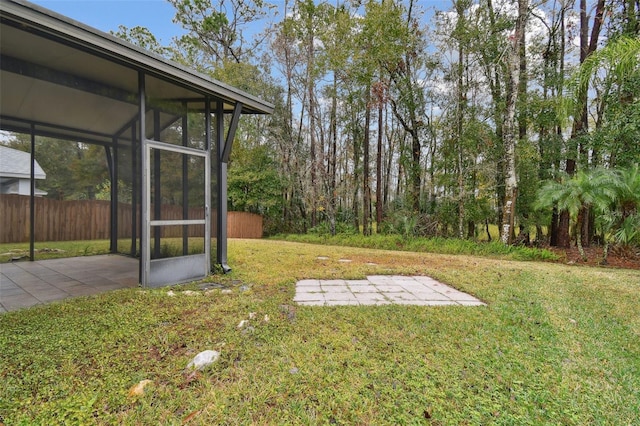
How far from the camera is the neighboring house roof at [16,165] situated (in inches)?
191

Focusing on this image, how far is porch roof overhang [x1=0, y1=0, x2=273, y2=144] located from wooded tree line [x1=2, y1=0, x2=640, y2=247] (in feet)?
19.8

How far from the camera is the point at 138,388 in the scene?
5.24 feet

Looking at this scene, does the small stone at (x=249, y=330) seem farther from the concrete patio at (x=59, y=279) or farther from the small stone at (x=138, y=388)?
the concrete patio at (x=59, y=279)

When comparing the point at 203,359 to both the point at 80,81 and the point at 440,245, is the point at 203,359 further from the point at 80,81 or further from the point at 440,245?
the point at 440,245

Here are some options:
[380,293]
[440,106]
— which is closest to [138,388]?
[380,293]

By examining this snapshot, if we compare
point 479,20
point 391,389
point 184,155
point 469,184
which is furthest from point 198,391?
point 479,20

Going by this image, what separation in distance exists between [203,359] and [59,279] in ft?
11.4

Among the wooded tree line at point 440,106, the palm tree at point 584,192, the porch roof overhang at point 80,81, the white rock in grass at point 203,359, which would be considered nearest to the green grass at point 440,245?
the wooded tree line at point 440,106

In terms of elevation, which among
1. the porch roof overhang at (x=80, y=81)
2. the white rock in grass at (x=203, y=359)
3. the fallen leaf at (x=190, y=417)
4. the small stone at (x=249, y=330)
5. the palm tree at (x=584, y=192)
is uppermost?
the porch roof overhang at (x=80, y=81)

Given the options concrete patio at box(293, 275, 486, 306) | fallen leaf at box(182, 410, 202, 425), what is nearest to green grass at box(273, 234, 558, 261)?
concrete patio at box(293, 275, 486, 306)

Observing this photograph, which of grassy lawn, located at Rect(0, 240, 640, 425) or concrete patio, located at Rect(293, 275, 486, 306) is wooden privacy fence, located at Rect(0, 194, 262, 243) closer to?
grassy lawn, located at Rect(0, 240, 640, 425)

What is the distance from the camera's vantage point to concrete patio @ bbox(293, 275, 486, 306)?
307cm

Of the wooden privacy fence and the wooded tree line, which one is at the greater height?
the wooded tree line

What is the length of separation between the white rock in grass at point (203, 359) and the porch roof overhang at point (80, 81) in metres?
2.85
